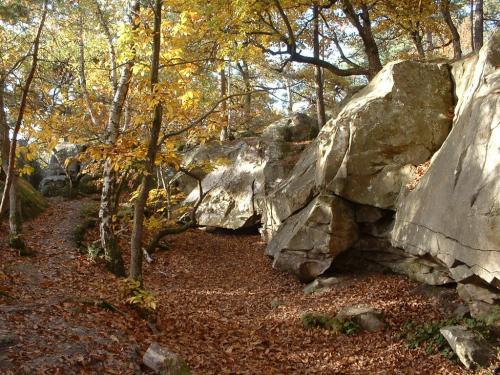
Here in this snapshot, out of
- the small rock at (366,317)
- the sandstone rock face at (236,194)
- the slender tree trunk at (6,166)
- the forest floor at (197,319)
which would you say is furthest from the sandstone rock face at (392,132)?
the slender tree trunk at (6,166)

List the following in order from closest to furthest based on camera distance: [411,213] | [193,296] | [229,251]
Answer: [411,213] → [193,296] → [229,251]

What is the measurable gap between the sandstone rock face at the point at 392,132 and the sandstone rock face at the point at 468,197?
118 cm

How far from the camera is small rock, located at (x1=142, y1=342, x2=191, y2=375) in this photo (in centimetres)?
605

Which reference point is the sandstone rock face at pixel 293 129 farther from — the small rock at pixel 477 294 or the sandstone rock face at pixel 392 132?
the small rock at pixel 477 294

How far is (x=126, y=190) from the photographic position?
23.1 m

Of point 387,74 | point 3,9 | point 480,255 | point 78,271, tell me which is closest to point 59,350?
point 78,271

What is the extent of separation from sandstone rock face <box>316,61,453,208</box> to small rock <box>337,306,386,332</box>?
3.06 m

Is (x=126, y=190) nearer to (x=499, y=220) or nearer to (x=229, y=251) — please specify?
(x=229, y=251)

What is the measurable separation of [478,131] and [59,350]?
7.70 metres

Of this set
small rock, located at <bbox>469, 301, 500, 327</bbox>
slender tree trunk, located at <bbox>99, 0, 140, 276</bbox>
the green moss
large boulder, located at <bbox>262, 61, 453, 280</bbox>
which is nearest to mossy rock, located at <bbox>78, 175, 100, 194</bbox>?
slender tree trunk, located at <bbox>99, 0, 140, 276</bbox>

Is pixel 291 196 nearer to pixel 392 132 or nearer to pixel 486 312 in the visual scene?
pixel 392 132

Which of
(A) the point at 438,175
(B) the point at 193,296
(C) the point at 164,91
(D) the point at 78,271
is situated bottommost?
(B) the point at 193,296

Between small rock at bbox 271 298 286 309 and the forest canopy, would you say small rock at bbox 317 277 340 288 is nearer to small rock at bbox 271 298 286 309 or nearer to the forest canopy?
small rock at bbox 271 298 286 309

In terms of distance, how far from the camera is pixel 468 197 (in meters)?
7.36
